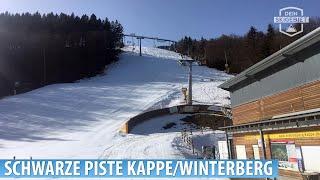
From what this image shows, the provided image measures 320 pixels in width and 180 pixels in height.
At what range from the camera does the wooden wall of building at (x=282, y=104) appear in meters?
20.2

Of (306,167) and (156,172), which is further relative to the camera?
(306,167)

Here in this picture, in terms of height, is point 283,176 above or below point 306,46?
below

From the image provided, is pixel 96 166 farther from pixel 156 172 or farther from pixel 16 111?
pixel 16 111

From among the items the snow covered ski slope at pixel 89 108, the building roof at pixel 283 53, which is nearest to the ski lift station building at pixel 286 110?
the building roof at pixel 283 53

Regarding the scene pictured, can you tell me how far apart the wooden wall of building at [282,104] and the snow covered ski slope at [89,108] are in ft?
22.9

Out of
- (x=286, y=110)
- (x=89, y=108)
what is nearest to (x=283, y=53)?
(x=286, y=110)

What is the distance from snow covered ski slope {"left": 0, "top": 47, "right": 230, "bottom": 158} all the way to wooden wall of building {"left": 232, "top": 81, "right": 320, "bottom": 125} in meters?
6.99

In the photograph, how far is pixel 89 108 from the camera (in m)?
61.9

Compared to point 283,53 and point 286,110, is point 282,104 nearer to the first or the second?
point 286,110

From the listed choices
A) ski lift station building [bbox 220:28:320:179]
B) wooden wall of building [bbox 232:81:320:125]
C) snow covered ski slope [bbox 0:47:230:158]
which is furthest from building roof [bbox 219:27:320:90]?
snow covered ski slope [bbox 0:47:230:158]

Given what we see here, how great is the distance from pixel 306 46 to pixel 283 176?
6337 millimetres

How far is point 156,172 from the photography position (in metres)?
15.7

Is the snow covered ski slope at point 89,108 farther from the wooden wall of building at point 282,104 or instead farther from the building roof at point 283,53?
the building roof at point 283,53

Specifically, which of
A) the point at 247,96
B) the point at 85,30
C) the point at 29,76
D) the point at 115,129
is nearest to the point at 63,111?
the point at 115,129
